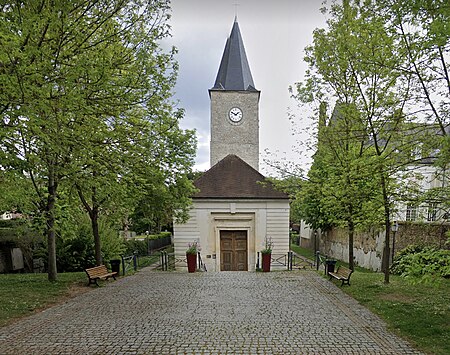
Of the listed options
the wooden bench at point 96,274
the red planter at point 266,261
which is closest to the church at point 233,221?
the red planter at point 266,261

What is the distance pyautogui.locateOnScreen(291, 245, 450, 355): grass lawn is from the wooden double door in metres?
9.84

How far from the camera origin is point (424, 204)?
7.80 m

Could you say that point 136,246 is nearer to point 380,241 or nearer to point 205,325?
point 380,241

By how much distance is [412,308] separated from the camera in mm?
7844

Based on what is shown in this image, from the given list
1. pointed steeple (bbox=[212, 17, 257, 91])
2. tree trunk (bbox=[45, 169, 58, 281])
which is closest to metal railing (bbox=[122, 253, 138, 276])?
tree trunk (bbox=[45, 169, 58, 281])

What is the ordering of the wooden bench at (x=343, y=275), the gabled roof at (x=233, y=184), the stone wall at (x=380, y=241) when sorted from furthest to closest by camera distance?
the gabled roof at (x=233, y=184)
the stone wall at (x=380, y=241)
the wooden bench at (x=343, y=275)

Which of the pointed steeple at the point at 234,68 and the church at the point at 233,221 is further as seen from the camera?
the pointed steeple at the point at 234,68

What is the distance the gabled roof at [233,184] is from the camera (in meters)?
20.5

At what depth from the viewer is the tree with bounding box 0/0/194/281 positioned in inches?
223

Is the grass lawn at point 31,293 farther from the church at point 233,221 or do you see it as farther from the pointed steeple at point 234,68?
the pointed steeple at point 234,68

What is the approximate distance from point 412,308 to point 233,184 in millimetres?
14078

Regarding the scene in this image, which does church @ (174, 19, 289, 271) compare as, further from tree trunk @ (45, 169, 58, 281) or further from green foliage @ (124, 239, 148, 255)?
tree trunk @ (45, 169, 58, 281)

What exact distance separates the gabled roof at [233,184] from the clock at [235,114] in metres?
11.1

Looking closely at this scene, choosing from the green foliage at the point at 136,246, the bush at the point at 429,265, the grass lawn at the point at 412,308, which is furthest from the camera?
the green foliage at the point at 136,246
